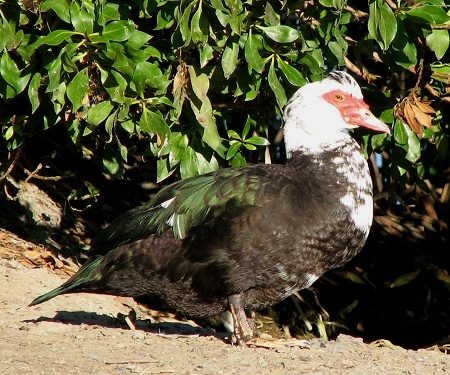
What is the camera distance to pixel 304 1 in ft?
16.3

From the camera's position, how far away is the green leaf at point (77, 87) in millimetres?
4844

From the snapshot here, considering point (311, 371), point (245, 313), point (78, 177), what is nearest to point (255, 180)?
point (245, 313)

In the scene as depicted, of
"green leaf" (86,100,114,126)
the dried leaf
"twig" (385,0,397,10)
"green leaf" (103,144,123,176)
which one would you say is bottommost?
the dried leaf

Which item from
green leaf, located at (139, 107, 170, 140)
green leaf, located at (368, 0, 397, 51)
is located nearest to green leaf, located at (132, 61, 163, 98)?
green leaf, located at (139, 107, 170, 140)

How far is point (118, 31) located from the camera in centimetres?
468

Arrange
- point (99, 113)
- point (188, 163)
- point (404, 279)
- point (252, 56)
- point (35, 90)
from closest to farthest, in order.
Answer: point (252, 56) → point (99, 113) → point (35, 90) → point (188, 163) → point (404, 279)

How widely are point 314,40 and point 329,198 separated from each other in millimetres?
945

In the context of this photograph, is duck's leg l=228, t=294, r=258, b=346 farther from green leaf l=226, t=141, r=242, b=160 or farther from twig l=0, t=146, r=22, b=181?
twig l=0, t=146, r=22, b=181

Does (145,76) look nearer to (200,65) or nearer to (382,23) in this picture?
(200,65)

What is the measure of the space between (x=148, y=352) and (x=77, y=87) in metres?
1.49

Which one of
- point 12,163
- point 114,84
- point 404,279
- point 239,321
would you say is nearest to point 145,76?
point 114,84

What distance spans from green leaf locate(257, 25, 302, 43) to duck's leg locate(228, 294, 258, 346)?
4.71ft

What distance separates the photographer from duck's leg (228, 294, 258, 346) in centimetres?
491

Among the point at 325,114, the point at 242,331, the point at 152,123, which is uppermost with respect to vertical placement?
the point at 152,123
